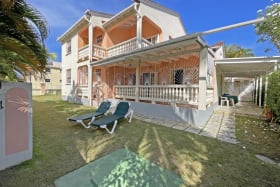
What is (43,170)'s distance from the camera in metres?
3.25

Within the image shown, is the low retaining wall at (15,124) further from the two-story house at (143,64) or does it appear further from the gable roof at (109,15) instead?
the gable roof at (109,15)

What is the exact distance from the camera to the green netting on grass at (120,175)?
2.89 m

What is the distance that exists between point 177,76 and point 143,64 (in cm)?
312

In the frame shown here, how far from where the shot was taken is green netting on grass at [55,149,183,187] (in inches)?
114

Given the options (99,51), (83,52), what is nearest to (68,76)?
(83,52)

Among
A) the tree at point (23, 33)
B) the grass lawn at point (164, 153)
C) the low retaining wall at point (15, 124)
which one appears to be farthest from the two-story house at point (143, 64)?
the low retaining wall at point (15, 124)

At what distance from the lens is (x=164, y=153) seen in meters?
4.21

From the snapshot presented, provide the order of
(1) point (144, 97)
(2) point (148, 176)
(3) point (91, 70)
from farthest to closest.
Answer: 1. (3) point (91, 70)
2. (1) point (144, 97)
3. (2) point (148, 176)

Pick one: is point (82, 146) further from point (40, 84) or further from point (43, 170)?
point (40, 84)

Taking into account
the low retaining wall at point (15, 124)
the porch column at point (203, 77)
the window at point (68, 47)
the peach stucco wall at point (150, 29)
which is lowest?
the low retaining wall at point (15, 124)

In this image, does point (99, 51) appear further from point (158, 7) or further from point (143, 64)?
point (158, 7)

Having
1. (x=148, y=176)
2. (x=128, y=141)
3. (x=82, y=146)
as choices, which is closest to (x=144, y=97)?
(x=128, y=141)

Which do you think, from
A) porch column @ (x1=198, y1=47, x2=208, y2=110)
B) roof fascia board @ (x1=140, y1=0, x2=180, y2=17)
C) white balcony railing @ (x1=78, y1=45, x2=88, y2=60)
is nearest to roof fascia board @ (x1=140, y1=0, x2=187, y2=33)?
roof fascia board @ (x1=140, y1=0, x2=180, y2=17)

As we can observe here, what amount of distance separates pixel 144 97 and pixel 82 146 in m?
5.77
